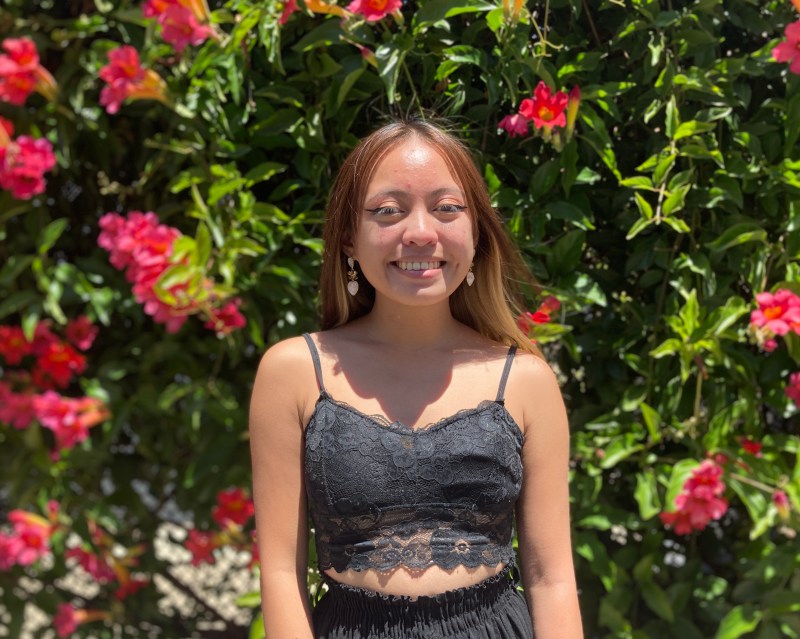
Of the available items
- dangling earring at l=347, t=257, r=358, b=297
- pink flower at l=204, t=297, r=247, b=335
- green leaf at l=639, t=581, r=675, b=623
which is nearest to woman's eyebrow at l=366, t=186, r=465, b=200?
dangling earring at l=347, t=257, r=358, b=297

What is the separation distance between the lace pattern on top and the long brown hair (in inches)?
8.1

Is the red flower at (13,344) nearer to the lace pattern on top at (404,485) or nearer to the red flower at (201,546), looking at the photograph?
the red flower at (201,546)

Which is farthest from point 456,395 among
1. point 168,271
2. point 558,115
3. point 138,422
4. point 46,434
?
point 46,434

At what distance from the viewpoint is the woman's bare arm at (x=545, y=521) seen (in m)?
1.58

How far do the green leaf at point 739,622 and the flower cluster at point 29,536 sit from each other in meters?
1.66

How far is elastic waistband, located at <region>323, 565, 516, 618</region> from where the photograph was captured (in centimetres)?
150

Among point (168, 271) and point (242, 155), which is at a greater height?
point (242, 155)

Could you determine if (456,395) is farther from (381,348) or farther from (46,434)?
(46,434)

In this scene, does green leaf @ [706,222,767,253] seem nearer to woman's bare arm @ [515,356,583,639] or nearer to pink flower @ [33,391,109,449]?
woman's bare arm @ [515,356,583,639]

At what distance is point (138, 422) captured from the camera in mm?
2795

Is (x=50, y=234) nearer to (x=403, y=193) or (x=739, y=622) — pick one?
(x=403, y=193)

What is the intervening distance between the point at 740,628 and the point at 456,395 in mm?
959

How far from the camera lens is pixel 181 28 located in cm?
214

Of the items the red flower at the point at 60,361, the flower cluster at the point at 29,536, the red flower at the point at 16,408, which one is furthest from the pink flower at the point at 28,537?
the red flower at the point at 60,361
